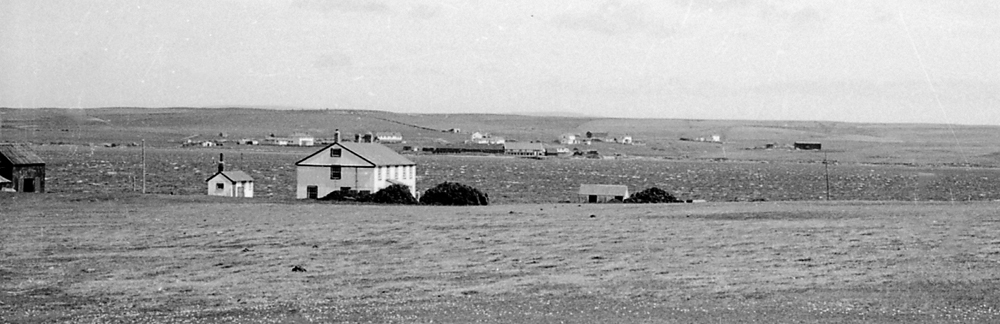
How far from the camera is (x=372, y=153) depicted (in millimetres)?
62812

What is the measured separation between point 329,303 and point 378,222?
2101cm

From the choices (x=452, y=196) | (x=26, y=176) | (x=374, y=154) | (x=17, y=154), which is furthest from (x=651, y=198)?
(x=17, y=154)

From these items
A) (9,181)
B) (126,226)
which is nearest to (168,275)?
(126,226)

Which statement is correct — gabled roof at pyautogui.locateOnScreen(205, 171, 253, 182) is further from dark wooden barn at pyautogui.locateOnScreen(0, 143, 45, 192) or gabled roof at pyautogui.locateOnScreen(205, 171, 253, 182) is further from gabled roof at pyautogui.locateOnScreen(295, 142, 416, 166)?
dark wooden barn at pyautogui.locateOnScreen(0, 143, 45, 192)

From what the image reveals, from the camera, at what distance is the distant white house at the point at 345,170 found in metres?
61.1

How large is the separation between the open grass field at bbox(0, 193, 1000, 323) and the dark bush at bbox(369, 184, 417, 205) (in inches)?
541

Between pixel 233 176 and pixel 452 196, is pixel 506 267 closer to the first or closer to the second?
pixel 452 196

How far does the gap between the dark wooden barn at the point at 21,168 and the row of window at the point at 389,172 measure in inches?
685

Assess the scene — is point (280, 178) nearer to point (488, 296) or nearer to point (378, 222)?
point (378, 222)

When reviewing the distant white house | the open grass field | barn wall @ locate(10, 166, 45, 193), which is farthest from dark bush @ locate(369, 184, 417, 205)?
barn wall @ locate(10, 166, 45, 193)

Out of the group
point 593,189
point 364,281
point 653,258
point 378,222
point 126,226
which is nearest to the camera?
point 364,281

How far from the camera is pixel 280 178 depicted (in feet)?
360

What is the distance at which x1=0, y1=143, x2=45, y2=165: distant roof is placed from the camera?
60.0 metres

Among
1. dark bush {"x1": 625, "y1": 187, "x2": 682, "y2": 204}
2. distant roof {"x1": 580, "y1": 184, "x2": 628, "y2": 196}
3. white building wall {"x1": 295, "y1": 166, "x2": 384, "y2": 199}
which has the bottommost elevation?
dark bush {"x1": 625, "y1": 187, "x2": 682, "y2": 204}
